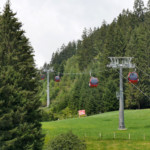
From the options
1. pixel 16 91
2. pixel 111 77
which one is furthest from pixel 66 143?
pixel 111 77

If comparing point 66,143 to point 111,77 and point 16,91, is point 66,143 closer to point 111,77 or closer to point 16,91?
point 16,91

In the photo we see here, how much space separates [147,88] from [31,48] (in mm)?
46507

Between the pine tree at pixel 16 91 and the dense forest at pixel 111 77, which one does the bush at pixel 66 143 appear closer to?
the pine tree at pixel 16 91

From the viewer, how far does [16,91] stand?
70.2ft

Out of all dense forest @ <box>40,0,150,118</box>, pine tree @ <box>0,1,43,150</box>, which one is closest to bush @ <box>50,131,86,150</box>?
pine tree @ <box>0,1,43,150</box>

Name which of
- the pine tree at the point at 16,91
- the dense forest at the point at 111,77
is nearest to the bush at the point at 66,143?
the pine tree at the point at 16,91

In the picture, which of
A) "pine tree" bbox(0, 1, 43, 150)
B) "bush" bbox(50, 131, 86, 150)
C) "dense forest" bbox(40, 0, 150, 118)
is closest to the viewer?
"bush" bbox(50, 131, 86, 150)

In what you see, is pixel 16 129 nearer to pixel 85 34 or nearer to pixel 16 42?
pixel 16 42

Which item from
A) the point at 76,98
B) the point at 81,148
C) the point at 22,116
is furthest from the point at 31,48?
the point at 76,98

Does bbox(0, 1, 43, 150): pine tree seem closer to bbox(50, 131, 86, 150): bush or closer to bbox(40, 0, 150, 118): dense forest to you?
bbox(50, 131, 86, 150): bush

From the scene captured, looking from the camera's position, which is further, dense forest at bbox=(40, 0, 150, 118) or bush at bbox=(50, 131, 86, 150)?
dense forest at bbox=(40, 0, 150, 118)

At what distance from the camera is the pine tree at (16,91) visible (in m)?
20.7

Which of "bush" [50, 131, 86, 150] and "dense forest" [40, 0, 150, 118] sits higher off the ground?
"dense forest" [40, 0, 150, 118]

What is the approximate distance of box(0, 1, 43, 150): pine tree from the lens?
20.7m
